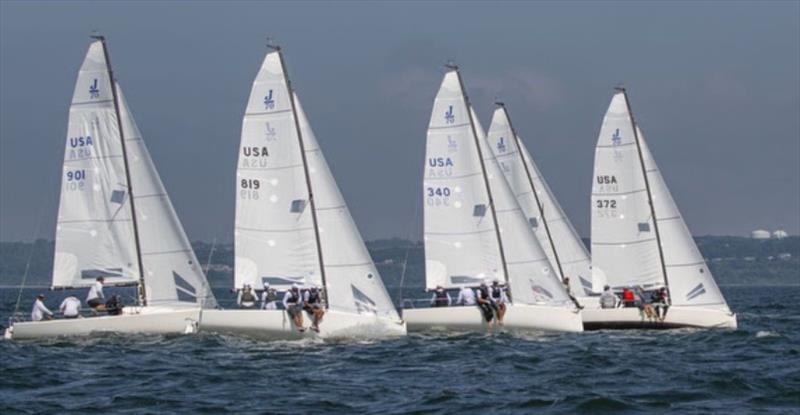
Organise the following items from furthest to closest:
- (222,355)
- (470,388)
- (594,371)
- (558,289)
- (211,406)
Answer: (558,289) → (222,355) → (594,371) → (470,388) → (211,406)

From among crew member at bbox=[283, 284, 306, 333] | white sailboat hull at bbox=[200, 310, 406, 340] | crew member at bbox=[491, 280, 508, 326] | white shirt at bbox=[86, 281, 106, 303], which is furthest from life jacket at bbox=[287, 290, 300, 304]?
crew member at bbox=[491, 280, 508, 326]

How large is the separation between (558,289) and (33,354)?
48.3ft

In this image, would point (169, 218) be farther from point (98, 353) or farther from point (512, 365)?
point (512, 365)

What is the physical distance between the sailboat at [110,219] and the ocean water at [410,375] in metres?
3.11

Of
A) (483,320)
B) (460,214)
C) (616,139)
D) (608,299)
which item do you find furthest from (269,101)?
(616,139)

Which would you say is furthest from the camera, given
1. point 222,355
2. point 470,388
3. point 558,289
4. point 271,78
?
point 558,289

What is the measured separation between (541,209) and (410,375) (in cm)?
2386

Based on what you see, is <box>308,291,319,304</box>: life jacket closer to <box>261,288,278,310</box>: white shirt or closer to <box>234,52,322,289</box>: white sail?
<box>234,52,322,289</box>: white sail

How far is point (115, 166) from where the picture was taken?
40969mm

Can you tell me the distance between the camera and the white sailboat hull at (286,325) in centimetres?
3681

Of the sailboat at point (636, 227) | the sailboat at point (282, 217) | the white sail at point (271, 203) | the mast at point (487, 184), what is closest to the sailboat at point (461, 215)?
the mast at point (487, 184)

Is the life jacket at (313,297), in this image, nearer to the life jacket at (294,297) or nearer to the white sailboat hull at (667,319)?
the life jacket at (294,297)

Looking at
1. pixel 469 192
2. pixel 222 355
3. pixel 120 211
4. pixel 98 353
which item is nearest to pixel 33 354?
pixel 98 353

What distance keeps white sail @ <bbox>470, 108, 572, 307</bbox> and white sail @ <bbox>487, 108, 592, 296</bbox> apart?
817 cm
